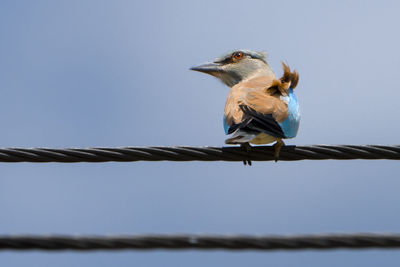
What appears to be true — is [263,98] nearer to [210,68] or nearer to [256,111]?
[256,111]

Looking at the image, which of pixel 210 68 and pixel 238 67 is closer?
pixel 238 67

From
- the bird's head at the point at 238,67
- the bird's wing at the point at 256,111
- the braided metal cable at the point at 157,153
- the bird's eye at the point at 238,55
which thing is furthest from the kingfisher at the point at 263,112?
the bird's eye at the point at 238,55

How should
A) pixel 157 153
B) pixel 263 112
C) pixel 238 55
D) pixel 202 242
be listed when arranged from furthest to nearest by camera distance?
pixel 238 55, pixel 263 112, pixel 157 153, pixel 202 242

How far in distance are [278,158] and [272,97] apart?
1.75 metres

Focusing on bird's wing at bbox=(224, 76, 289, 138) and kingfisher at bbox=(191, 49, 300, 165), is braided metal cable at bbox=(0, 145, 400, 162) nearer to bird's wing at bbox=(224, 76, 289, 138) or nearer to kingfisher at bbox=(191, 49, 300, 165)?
kingfisher at bbox=(191, 49, 300, 165)

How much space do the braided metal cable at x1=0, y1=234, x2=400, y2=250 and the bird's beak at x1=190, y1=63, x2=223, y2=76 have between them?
28.7 feet

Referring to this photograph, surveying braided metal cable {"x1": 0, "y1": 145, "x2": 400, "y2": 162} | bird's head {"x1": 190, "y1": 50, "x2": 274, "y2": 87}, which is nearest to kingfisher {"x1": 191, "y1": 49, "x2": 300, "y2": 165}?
braided metal cable {"x1": 0, "y1": 145, "x2": 400, "y2": 162}

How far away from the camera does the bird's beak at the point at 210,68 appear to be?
1289cm

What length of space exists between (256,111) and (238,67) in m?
5.00

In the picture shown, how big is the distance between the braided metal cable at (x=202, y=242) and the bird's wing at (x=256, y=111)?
334 cm

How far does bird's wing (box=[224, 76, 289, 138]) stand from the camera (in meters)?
7.62

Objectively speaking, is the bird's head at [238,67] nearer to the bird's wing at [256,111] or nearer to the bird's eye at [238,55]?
the bird's eye at [238,55]

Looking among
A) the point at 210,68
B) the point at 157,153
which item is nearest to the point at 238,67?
the point at 210,68

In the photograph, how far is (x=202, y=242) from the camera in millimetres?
4262
